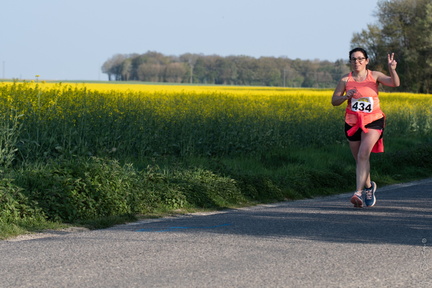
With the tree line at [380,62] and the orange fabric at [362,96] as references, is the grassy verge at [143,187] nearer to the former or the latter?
the orange fabric at [362,96]

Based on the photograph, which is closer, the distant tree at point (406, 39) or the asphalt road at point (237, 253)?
the asphalt road at point (237, 253)

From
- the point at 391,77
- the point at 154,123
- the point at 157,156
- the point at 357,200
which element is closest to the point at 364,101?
the point at 391,77

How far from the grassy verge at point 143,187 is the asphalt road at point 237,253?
61 centimetres

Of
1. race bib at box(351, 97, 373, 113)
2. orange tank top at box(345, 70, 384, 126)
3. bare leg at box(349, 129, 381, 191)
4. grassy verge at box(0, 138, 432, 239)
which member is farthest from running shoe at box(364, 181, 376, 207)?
grassy verge at box(0, 138, 432, 239)

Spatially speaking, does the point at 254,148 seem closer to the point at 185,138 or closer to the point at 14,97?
the point at 185,138

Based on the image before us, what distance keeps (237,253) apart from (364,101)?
14.0ft

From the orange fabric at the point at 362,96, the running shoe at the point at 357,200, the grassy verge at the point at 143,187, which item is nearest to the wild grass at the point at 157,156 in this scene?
the grassy verge at the point at 143,187

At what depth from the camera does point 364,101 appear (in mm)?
11102

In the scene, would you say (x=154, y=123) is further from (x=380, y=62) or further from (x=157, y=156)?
(x=380, y=62)

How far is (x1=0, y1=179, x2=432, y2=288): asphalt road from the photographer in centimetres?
646

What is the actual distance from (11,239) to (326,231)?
10.6ft

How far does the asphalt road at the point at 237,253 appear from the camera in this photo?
6457 millimetres

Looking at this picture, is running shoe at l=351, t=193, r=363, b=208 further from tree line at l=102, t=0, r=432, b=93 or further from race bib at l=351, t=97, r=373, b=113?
tree line at l=102, t=0, r=432, b=93

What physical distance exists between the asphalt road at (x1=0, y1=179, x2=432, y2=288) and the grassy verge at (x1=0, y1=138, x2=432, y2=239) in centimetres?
61
